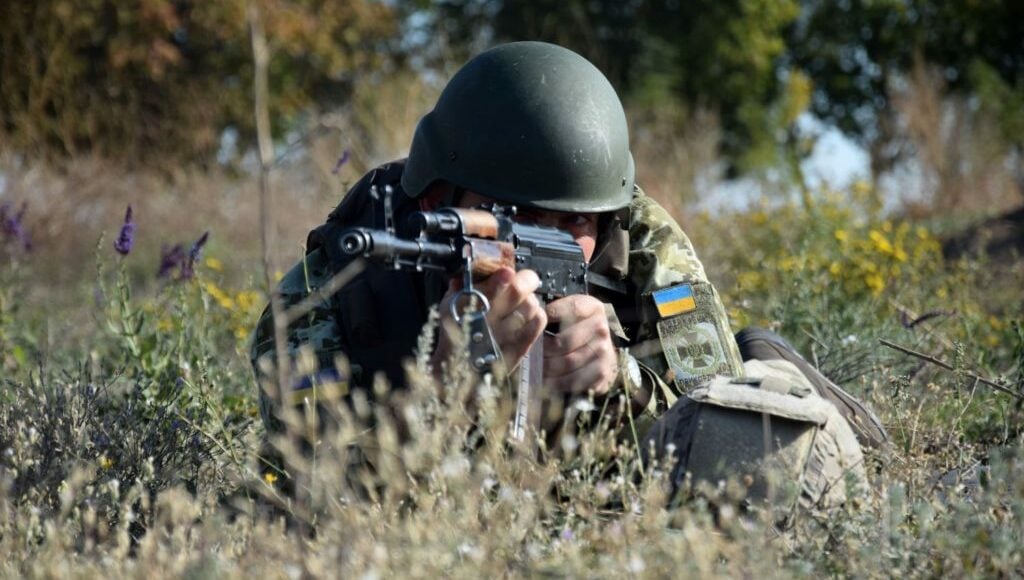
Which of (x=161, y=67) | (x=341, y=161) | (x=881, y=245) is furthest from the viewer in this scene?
(x=161, y=67)

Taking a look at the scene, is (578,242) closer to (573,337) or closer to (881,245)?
(573,337)

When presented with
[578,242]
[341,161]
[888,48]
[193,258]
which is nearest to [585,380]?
[578,242]

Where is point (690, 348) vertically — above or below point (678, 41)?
below

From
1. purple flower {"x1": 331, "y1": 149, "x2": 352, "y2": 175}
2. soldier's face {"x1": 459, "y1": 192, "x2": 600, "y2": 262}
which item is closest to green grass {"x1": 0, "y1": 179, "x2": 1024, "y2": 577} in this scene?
soldier's face {"x1": 459, "y1": 192, "x2": 600, "y2": 262}

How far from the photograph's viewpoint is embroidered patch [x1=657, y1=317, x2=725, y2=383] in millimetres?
3580

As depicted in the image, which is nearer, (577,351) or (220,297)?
(577,351)

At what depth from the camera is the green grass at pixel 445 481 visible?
2.43 meters

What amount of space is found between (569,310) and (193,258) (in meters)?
1.67

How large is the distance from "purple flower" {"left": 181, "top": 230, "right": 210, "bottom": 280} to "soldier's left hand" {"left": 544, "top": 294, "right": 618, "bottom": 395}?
1.52 m

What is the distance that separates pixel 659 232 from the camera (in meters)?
3.80

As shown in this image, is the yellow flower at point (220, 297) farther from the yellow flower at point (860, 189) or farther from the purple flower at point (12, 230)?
the yellow flower at point (860, 189)

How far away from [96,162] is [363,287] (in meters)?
10.3

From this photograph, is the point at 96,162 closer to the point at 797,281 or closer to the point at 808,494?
the point at 797,281

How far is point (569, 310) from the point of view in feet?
10.4
